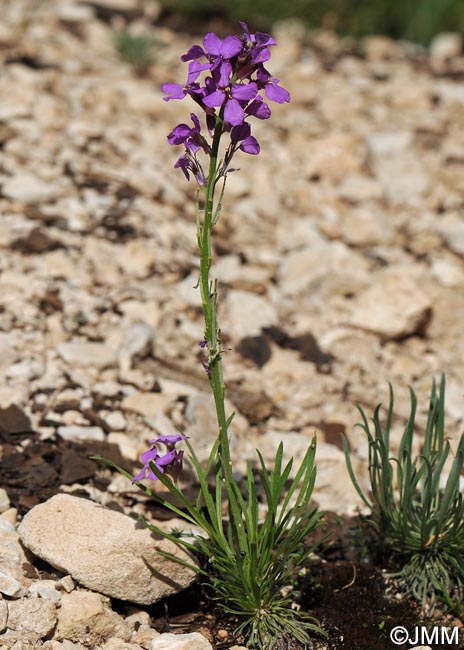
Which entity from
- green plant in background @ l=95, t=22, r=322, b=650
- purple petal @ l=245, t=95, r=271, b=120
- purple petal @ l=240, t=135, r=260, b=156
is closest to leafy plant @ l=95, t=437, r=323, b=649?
green plant in background @ l=95, t=22, r=322, b=650

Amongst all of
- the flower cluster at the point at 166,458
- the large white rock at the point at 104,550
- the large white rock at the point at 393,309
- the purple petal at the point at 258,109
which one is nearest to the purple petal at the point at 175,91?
the purple petal at the point at 258,109

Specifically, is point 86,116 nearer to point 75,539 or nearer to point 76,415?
point 76,415

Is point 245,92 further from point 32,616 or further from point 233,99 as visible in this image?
point 32,616

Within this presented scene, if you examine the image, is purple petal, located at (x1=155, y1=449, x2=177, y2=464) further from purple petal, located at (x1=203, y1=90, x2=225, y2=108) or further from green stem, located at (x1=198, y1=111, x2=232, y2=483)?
purple petal, located at (x1=203, y1=90, x2=225, y2=108)

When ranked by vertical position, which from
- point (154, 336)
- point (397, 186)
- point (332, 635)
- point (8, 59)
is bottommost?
point (332, 635)

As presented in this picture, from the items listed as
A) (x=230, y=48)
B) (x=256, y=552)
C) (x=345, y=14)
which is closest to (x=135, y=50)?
(x=345, y=14)

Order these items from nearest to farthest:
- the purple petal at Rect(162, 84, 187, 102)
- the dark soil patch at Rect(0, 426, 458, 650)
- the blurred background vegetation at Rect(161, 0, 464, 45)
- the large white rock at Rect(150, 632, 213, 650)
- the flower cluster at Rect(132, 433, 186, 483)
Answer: the purple petal at Rect(162, 84, 187, 102), the large white rock at Rect(150, 632, 213, 650), the flower cluster at Rect(132, 433, 186, 483), the dark soil patch at Rect(0, 426, 458, 650), the blurred background vegetation at Rect(161, 0, 464, 45)

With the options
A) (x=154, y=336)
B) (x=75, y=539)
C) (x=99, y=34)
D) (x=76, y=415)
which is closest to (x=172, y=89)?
(x=75, y=539)
